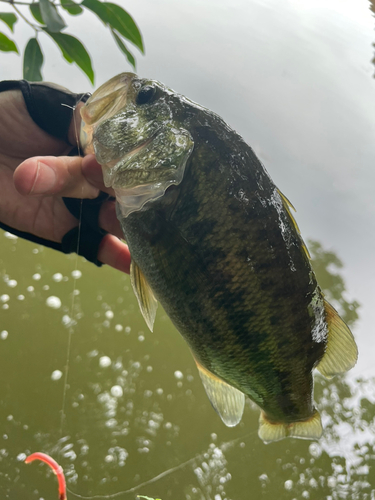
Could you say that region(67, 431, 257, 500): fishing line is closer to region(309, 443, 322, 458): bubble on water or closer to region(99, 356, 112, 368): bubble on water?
region(309, 443, 322, 458): bubble on water

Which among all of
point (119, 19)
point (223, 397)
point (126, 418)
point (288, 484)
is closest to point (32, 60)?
point (119, 19)

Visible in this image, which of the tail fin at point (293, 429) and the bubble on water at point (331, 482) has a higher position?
the tail fin at point (293, 429)

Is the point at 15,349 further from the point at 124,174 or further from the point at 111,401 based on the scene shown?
the point at 124,174

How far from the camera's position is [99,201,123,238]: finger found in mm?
1546

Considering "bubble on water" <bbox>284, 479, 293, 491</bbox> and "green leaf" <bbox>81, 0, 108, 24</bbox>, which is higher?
"green leaf" <bbox>81, 0, 108, 24</bbox>

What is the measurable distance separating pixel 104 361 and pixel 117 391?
22 cm

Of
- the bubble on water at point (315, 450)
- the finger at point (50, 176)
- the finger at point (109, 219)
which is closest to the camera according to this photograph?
the finger at point (50, 176)

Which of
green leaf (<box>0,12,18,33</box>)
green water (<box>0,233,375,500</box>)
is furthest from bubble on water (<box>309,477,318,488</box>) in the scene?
green leaf (<box>0,12,18,33</box>)

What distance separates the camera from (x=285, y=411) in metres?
1.05

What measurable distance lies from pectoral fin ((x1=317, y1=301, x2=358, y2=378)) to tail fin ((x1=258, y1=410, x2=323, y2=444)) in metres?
0.20

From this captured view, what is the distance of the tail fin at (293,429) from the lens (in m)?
1.09

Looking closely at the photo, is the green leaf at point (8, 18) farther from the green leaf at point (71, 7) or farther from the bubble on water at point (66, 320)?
the bubble on water at point (66, 320)

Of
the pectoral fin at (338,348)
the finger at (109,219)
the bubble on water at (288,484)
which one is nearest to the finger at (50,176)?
the finger at (109,219)

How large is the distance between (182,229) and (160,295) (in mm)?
215
